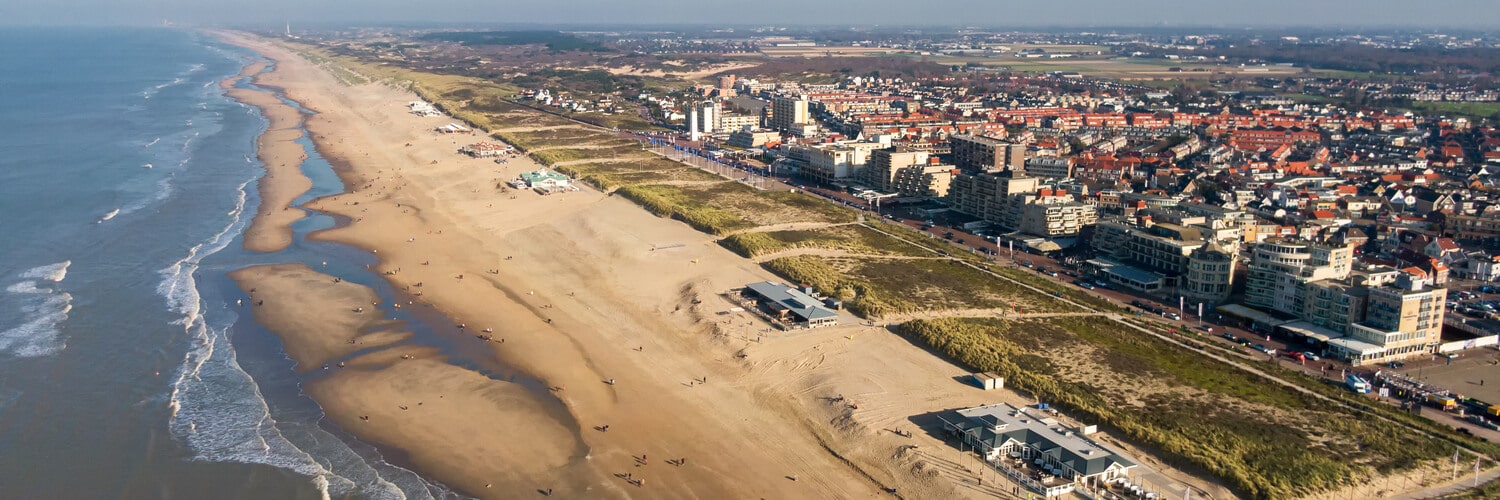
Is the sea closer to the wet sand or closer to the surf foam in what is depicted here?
the surf foam

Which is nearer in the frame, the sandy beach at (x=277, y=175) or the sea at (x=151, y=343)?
the sea at (x=151, y=343)

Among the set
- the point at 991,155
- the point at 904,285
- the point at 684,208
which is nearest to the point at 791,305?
the point at 904,285

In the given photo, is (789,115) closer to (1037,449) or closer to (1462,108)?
A: (1462,108)

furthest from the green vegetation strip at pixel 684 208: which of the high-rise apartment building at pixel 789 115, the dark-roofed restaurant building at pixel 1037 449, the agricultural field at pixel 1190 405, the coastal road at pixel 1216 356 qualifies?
the high-rise apartment building at pixel 789 115

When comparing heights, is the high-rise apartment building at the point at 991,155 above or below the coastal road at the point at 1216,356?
above

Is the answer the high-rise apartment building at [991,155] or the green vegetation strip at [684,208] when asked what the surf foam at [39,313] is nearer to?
the green vegetation strip at [684,208]

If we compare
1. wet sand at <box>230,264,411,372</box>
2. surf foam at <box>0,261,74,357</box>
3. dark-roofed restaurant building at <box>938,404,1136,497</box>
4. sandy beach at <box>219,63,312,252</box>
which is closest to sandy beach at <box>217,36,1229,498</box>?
wet sand at <box>230,264,411,372</box>
